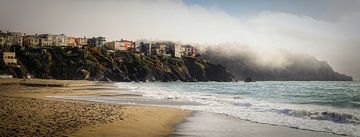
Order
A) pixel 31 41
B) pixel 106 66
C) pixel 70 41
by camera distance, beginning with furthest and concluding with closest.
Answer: pixel 70 41 < pixel 106 66 < pixel 31 41

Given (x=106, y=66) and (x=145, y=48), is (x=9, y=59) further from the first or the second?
(x=145, y=48)

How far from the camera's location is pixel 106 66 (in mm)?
126312

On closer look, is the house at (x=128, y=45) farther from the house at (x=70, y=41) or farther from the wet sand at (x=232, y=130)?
the wet sand at (x=232, y=130)

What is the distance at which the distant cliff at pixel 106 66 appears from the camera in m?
102

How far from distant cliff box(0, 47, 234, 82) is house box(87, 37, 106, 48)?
23242 mm

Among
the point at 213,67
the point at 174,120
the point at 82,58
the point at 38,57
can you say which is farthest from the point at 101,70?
the point at 174,120

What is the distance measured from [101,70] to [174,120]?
107 metres

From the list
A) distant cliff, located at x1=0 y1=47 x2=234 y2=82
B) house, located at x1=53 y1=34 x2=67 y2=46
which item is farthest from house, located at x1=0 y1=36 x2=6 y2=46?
house, located at x1=53 y1=34 x2=67 y2=46

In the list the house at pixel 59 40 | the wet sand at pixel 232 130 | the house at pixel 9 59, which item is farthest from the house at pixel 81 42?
the wet sand at pixel 232 130

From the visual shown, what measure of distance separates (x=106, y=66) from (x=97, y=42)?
144ft

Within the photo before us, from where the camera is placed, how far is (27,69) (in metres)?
96.7

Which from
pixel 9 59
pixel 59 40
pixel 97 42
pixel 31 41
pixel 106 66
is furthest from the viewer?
pixel 97 42

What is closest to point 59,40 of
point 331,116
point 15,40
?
point 15,40

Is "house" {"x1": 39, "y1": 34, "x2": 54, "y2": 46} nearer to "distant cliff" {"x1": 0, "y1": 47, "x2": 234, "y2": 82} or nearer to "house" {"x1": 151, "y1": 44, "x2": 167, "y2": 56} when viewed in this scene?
"distant cliff" {"x1": 0, "y1": 47, "x2": 234, "y2": 82}
